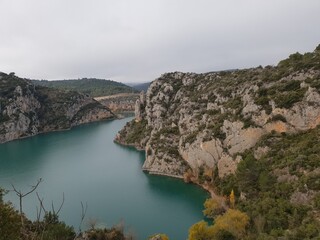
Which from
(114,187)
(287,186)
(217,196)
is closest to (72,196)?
(114,187)

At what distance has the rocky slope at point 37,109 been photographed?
5458 inches

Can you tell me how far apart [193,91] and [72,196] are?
153ft

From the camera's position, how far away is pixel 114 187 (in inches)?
2525

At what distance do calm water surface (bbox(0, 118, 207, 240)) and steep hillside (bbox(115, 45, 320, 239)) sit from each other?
590 centimetres

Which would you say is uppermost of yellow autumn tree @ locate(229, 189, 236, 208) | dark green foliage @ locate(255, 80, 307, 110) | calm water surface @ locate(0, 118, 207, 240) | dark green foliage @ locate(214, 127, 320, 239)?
dark green foliage @ locate(255, 80, 307, 110)

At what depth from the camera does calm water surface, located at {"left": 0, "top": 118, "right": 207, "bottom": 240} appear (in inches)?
1880

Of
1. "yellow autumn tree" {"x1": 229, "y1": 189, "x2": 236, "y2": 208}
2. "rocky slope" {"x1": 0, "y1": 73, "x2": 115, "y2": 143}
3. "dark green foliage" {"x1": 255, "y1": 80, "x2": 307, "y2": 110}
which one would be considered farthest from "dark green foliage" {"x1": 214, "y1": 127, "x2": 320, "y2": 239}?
"rocky slope" {"x1": 0, "y1": 73, "x2": 115, "y2": 143}

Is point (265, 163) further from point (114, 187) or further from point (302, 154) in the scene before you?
point (114, 187)

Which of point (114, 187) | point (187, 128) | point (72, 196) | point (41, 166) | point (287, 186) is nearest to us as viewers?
point (287, 186)

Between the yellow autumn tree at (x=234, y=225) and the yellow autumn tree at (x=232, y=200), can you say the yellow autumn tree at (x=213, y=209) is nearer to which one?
the yellow autumn tree at (x=232, y=200)

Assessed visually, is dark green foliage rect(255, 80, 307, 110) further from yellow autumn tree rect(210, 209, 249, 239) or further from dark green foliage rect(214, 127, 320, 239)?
yellow autumn tree rect(210, 209, 249, 239)

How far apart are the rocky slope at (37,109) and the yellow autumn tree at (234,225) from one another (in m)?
116

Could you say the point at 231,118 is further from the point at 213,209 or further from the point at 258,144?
the point at 213,209

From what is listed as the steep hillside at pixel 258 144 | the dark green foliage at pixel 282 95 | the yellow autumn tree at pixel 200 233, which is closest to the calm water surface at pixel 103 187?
the steep hillside at pixel 258 144
